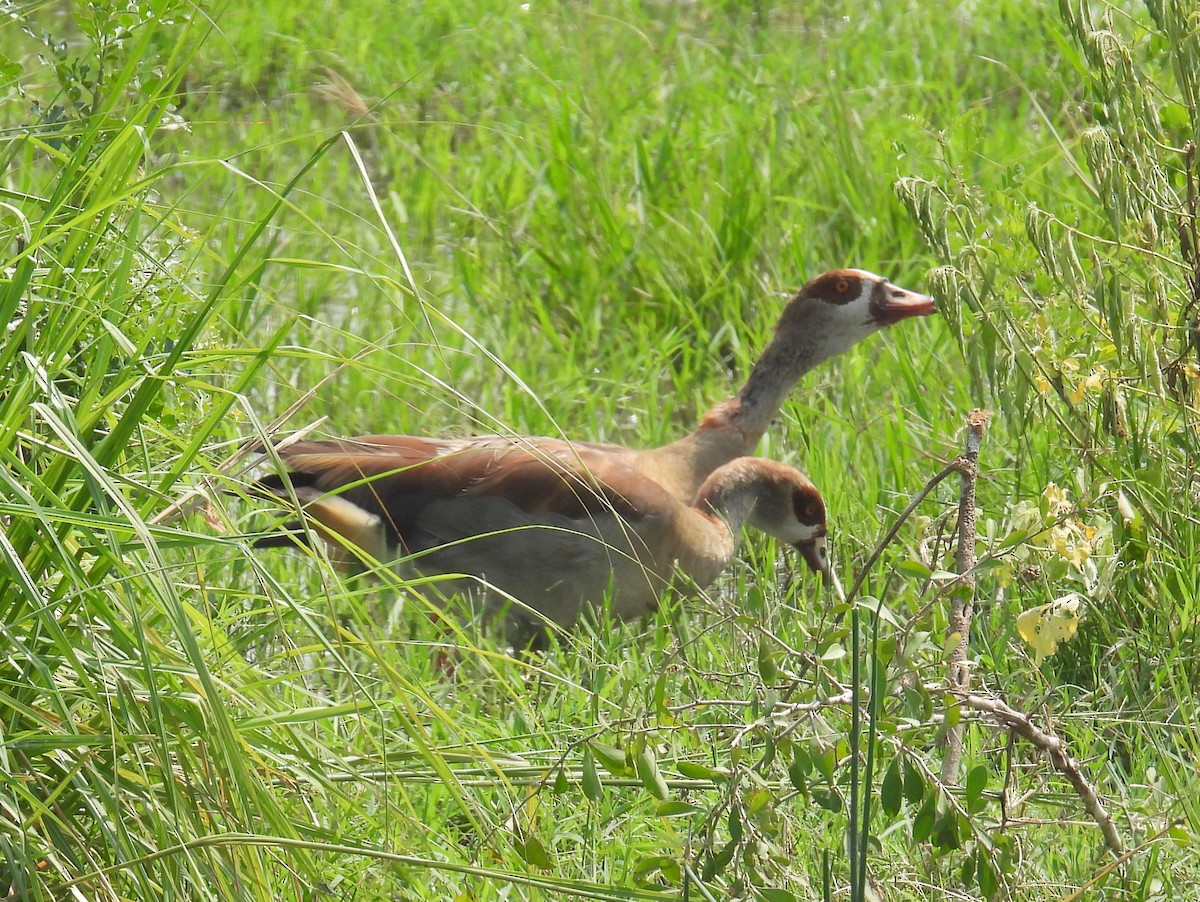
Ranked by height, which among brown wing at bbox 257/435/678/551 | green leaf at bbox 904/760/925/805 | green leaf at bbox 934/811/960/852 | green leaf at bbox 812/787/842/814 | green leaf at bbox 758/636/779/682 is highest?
green leaf at bbox 758/636/779/682

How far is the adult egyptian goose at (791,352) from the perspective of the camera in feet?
14.9

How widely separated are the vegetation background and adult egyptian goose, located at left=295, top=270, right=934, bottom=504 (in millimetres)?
168

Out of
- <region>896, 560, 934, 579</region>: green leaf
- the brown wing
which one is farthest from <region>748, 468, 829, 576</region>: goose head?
<region>896, 560, 934, 579</region>: green leaf

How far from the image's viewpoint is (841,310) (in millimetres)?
4641

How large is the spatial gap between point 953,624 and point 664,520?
1.74 meters

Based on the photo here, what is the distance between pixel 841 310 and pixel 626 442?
826mm

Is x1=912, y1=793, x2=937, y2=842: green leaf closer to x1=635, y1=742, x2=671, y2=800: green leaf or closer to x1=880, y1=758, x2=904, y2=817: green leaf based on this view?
x1=880, y1=758, x2=904, y2=817: green leaf

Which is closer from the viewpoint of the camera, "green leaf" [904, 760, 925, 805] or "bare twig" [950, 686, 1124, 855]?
"green leaf" [904, 760, 925, 805]

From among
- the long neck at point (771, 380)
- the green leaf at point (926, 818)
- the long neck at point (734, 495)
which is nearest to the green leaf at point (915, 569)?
the green leaf at point (926, 818)

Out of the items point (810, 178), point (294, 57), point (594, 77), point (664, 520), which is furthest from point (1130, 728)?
point (294, 57)

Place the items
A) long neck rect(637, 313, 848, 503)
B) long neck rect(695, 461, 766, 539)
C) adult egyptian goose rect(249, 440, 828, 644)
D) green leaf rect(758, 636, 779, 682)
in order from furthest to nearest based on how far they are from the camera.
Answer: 1. long neck rect(637, 313, 848, 503)
2. long neck rect(695, 461, 766, 539)
3. adult egyptian goose rect(249, 440, 828, 644)
4. green leaf rect(758, 636, 779, 682)

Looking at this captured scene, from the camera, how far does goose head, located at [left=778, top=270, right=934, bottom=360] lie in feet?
15.2

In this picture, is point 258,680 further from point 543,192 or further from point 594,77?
point 594,77

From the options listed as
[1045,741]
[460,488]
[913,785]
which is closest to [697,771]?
[913,785]
